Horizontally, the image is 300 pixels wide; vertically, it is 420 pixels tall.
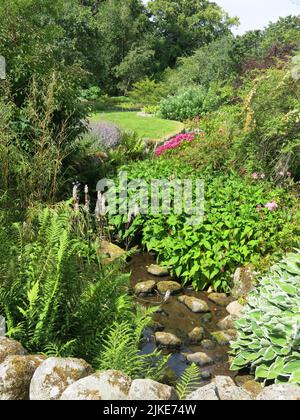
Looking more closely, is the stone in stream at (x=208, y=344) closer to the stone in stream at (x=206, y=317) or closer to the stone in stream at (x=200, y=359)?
the stone in stream at (x=200, y=359)

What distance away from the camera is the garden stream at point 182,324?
382cm

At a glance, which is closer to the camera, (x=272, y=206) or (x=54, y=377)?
(x=54, y=377)

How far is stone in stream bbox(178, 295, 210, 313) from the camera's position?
4703 millimetres

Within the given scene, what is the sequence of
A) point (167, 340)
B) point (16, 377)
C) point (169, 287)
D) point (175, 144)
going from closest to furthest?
point (16, 377)
point (167, 340)
point (169, 287)
point (175, 144)

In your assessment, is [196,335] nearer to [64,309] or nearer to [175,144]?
[64,309]

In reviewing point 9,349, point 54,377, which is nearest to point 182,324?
point 9,349

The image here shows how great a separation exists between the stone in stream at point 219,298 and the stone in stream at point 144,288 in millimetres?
Answer: 643

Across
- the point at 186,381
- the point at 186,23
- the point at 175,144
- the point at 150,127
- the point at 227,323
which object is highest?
the point at 186,23

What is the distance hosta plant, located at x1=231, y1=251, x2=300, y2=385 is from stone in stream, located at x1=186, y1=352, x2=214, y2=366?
232 millimetres

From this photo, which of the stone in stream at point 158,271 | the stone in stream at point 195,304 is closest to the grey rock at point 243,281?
the stone in stream at point 195,304

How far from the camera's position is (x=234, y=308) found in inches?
181

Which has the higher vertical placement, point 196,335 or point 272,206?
point 272,206

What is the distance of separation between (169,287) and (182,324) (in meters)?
0.63

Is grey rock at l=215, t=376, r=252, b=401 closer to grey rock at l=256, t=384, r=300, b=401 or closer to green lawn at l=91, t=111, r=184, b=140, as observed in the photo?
grey rock at l=256, t=384, r=300, b=401
